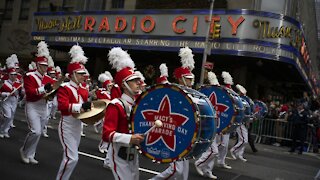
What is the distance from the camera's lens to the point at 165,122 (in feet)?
13.7

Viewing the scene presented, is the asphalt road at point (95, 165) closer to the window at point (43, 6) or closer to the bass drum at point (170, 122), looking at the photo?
the bass drum at point (170, 122)

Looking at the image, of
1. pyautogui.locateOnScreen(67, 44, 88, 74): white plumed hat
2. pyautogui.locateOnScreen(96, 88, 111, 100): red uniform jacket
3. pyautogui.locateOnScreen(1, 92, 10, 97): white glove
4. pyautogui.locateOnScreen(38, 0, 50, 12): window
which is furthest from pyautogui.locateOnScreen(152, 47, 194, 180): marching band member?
pyautogui.locateOnScreen(38, 0, 50, 12): window

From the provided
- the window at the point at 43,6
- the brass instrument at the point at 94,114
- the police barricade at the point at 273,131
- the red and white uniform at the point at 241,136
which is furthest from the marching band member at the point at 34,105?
the window at the point at 43,6

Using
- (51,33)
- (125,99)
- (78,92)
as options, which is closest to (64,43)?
(51,33)

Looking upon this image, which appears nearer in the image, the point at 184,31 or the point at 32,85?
the point at 32,85

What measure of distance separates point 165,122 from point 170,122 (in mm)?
55

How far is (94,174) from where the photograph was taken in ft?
26.4

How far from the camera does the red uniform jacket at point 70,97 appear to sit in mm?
5859

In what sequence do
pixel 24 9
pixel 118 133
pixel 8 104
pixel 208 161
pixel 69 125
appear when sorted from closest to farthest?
pixel 118 133 → pixel 69 125 → pixel 208 161 → pixel 8 104 → pixel 24 9

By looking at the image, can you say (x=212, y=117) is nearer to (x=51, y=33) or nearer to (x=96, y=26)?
(x=96, y=26)

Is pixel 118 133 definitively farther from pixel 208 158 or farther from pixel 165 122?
pixel 208 158

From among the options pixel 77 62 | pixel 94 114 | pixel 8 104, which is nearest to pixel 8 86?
pixel 8 104

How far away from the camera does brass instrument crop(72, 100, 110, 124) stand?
17.8ft

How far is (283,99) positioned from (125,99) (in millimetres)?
37231
